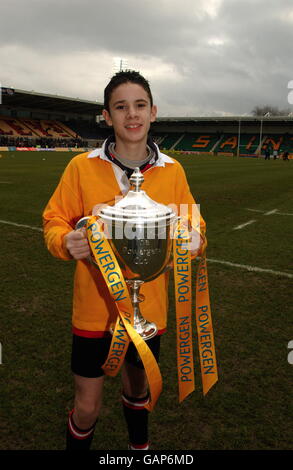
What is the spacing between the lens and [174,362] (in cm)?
254

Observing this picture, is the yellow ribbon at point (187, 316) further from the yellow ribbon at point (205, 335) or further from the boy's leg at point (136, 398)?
the boy's leg at point (136, 398)

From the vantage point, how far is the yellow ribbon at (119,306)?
3.75 feet

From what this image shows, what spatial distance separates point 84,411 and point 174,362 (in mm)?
1155


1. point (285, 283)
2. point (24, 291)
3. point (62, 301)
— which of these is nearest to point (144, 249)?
point (62, 301)

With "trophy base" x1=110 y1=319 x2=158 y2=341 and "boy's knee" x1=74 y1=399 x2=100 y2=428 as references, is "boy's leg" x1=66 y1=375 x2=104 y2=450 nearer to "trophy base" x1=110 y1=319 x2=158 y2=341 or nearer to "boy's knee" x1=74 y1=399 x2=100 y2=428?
"boy's knee" x1=74 y1=399 x2=100 y2=428

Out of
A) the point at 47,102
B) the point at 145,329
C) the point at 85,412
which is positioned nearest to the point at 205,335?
the point at 145,329

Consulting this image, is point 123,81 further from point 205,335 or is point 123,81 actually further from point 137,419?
Result: point 137,419

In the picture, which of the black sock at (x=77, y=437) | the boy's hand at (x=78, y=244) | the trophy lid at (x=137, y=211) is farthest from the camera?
the black sock at (x=77, y=437)

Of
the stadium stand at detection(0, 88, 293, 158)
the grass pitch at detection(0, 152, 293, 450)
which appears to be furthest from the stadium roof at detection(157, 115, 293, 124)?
the grass pitch at detection(0, 152, 293, 450)

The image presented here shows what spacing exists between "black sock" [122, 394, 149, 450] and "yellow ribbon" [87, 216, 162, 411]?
0.45 meters

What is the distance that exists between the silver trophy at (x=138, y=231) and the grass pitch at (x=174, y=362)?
3.49ft

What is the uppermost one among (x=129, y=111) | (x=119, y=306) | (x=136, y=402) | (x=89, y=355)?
(x=129, y=111)

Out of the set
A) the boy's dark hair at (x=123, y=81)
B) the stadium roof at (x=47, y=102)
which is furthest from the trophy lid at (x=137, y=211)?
the stadium roof at (x=47, y=102)
